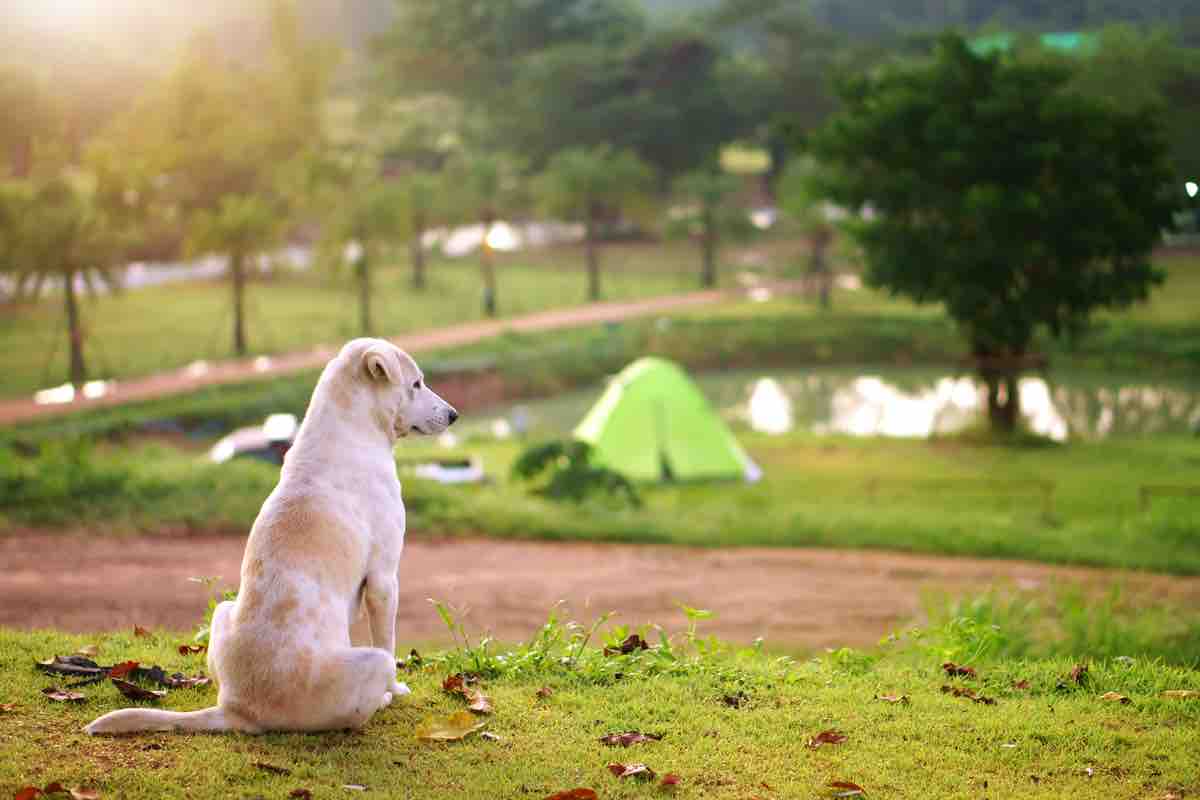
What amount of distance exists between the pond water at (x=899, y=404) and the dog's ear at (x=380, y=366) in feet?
62.0

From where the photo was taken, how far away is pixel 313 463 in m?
5.28

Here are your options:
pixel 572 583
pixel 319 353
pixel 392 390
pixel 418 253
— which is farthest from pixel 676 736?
pixel 418 253

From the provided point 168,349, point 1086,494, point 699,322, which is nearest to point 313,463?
point 1086,494

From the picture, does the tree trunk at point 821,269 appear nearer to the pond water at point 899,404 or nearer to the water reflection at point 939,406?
the pond water at point 899,404

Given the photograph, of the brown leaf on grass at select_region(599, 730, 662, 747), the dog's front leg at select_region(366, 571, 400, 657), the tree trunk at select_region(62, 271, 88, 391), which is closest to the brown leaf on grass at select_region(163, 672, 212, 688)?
the dog's front leg at select_region(366, 571, 400, 657)

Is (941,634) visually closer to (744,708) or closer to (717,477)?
(744,708)

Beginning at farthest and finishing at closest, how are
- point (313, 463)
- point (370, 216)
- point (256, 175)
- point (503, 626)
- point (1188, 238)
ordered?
point (1188, 238), point (256, 175), point (370, 216), point (503, 626), point (313, 463)

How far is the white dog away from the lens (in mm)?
4902

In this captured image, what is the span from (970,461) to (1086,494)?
11.2 feet

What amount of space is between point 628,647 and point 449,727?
1428 millimetres

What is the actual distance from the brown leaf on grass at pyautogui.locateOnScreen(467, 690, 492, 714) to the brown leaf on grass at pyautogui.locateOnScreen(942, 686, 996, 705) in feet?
6.47

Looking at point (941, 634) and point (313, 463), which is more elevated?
point (313, 463)

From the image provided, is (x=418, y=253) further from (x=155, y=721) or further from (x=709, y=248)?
(x=155, y=721)

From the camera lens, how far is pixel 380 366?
534 cm
